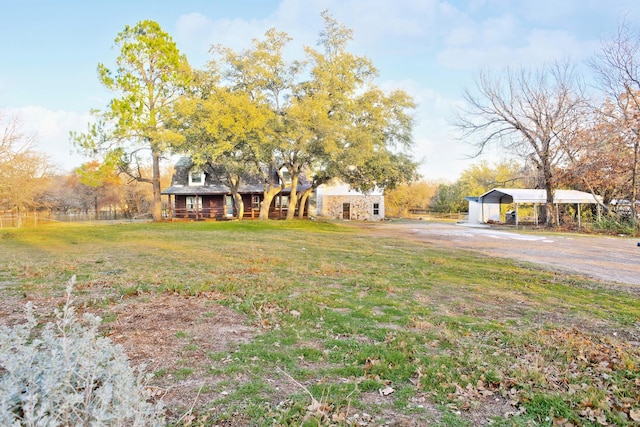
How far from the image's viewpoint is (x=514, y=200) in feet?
84.0

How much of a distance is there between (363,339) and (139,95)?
76.2ft

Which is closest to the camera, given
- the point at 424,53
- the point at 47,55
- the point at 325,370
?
the point at 325,370

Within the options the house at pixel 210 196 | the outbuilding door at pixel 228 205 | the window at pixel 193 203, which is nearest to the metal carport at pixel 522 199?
the house at pixel 210 196

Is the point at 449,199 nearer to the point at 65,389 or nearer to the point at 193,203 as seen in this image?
the point at 193,203

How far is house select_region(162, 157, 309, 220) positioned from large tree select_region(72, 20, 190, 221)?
659cm

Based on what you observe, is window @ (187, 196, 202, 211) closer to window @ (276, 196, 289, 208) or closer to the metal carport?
window @ (276, 196, 289, 208)

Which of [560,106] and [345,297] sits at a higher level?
[560,106]

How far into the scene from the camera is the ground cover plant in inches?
105

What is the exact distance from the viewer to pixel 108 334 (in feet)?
12.9

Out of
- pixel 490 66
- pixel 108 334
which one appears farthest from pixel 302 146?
pixel 108 334

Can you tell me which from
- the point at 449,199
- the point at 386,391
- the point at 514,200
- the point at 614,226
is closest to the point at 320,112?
the point at 514,200

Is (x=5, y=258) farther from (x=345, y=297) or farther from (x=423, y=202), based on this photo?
(x=423, y=202)

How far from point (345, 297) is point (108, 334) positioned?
329 cm

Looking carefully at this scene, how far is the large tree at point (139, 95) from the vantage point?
20906mm
